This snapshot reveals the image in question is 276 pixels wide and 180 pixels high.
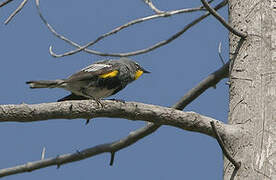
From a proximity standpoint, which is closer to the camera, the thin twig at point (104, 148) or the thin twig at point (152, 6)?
the thin twig at point (104, 148)

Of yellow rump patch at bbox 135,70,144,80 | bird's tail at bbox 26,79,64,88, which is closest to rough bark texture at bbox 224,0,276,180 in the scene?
bird's tail at bbox 26,79,64,88

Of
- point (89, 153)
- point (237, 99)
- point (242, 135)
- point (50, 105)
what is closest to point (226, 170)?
point (242, 135)

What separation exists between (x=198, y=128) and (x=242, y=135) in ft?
0.85

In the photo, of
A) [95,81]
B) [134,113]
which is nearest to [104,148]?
[134,113]

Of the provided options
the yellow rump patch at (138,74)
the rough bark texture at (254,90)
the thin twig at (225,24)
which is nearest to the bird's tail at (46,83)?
the yellow rump patch at (138,74)

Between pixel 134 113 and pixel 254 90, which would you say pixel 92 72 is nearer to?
pixel 134 113

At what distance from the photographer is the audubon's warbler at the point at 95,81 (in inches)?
219

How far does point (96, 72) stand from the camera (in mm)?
5711

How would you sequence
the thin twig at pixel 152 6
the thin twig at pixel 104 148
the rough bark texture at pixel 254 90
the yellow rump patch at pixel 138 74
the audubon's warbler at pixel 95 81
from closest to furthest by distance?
the rough bark texture at pixel 254 90, the thin twig at pixel 104 148, the thin twig at pixel 152 6, the audubon's warbler at pixel 95 81, the yellow rump patch at pixel 138 74

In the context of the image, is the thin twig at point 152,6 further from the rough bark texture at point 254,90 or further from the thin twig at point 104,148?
the rough bark texture at point 254,90

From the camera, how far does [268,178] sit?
2.75 metres

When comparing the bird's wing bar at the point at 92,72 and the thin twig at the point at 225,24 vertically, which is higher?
the thin twig at the point at 225,24

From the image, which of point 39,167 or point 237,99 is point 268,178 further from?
point 39,167

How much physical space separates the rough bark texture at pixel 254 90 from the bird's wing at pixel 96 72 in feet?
8.10
